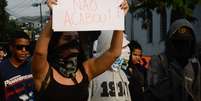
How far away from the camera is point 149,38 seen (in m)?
37.3

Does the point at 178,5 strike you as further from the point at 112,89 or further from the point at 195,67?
the point at 195,67

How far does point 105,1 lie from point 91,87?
162cm

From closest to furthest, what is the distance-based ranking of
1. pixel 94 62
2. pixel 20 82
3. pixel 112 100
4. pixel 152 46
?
pixel 94 62 < pixel 112 100 < pixel 20 82 < pixel 152 46

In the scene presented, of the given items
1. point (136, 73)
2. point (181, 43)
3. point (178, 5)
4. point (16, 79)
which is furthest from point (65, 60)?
point (178, 5)

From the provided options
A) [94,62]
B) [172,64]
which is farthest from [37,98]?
[172,64]

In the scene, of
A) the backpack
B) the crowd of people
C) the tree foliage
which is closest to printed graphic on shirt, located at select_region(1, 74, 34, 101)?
the crowd of people

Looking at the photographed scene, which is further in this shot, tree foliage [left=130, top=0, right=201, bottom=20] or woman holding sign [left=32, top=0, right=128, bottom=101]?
tree foliage [left=130, top=0, right=201, bottom=20]

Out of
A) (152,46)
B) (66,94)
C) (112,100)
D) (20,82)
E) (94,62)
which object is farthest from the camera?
(152,46)

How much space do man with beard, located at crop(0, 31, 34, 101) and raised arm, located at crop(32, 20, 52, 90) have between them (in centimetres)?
178

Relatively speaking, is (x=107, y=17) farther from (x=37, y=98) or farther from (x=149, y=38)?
(x=149, y=38)

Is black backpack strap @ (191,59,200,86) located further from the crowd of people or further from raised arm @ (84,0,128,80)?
raised arm @ (84,0,128,80)

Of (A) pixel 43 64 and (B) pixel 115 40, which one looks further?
(B) pixel 115 40

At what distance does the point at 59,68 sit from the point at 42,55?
0.59 feet

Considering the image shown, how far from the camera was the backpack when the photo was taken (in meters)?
4.86
